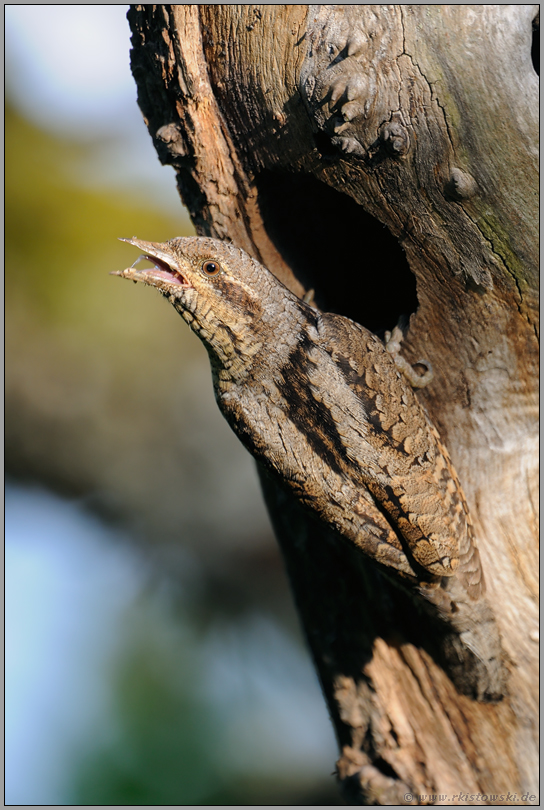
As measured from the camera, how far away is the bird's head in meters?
2.37

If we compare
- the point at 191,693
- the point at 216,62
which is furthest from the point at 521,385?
the point at 191,693

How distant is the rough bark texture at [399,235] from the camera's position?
6.81ft

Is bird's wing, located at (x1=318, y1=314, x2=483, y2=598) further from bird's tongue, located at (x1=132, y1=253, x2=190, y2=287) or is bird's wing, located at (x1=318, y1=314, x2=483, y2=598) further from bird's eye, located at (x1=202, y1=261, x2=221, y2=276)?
bird's tongue, located at (x1=132, y1=253, x2=190, y2=287)

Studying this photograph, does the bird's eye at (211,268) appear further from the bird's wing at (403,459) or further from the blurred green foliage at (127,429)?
the blurred green foliage at (127,429)

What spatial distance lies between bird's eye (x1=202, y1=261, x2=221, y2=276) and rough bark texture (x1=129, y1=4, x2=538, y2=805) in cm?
39

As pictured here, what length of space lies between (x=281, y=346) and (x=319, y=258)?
74 cm

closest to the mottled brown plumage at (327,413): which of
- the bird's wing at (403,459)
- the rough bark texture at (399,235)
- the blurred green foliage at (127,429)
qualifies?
the bird's wing at (403,459)

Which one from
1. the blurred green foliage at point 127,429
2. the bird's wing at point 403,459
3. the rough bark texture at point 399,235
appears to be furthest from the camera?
the blurred green foliage at point 127,429

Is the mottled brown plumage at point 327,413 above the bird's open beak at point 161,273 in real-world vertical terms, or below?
below

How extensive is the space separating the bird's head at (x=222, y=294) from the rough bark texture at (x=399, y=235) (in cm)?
37

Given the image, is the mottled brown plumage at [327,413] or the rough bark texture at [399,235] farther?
the mottled brown plumage at [327,413]

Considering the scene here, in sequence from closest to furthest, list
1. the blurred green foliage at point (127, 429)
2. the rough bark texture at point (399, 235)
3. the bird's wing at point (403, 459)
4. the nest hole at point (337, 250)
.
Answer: the rough bark texture at point (399, 235) → the bird's wing at point (403, 459) → the nest hole at point (337, 250) → the blurred green foliage at point (127, 429)

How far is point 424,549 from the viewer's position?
7.64ft

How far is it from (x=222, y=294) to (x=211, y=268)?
12 centimetres
